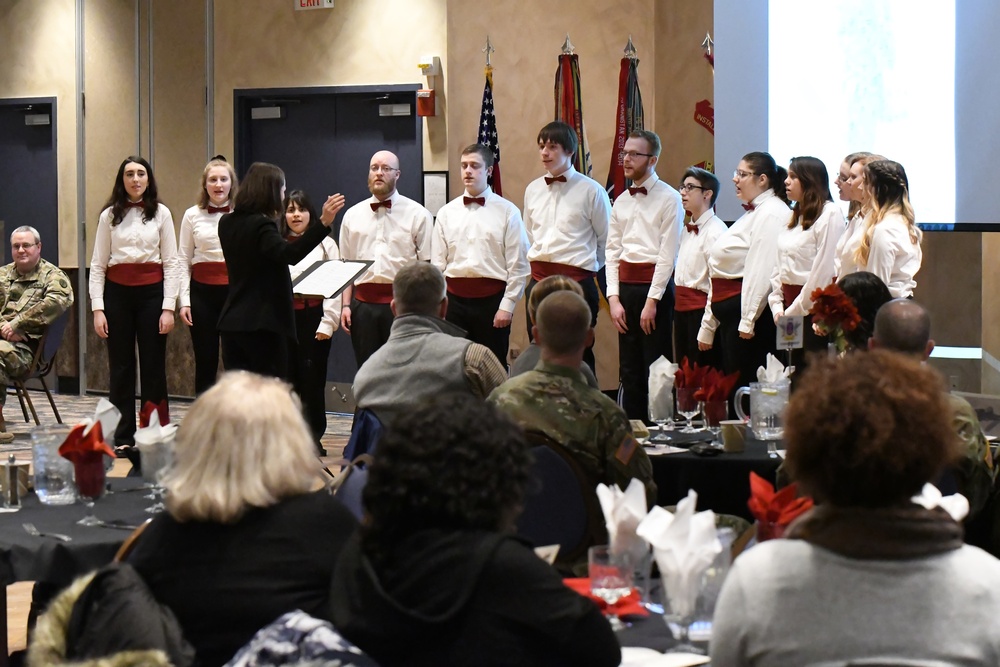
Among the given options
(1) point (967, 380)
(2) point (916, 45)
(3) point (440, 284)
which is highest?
(2) point (916, 45)

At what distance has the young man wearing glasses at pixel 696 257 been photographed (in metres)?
6.71

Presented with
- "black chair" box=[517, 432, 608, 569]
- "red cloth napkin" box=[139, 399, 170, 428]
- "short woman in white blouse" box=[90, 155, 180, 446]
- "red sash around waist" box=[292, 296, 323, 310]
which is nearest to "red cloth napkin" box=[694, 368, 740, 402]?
"black chair" box=[517, 432, 608, 569]

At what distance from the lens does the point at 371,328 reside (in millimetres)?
7273

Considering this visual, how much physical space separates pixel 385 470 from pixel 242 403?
0.44m

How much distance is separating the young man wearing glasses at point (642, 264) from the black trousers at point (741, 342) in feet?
1.57

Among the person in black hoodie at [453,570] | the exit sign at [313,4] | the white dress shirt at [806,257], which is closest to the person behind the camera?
the person in black hoodie at [453,570]

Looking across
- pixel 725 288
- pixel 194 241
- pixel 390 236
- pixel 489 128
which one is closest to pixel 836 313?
pixel 725 288

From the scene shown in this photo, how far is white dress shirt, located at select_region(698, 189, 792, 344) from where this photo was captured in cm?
626

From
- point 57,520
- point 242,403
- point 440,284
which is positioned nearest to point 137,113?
point 440,284

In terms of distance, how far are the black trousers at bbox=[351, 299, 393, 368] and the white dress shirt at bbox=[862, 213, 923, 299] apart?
286 cm

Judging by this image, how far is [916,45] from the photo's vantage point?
21.9 feet

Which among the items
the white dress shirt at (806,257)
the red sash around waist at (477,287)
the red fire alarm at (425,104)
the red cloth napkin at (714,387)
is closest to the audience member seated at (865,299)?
the red cloth napkin at (714,387)

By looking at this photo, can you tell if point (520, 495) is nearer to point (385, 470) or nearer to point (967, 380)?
point (385, 470)

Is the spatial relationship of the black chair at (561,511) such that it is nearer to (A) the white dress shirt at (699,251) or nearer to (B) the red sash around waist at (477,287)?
(A) the white dress shirt at (699,251)
